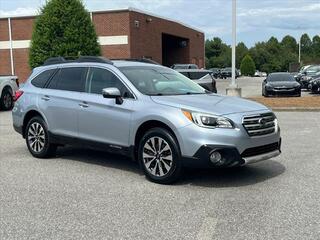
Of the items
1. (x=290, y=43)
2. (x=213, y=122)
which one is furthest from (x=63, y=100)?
(x=290, y=43)

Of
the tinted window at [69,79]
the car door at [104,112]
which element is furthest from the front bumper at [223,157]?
the tinted window at [69,79]

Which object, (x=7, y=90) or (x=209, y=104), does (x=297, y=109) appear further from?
(x=209, y=104)

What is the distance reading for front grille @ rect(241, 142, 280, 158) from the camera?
6.48 m

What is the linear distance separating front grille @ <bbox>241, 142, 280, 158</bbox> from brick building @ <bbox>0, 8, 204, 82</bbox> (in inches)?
1188

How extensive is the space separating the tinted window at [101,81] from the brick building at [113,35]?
94.5 ft

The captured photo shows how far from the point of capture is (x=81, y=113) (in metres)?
7.79

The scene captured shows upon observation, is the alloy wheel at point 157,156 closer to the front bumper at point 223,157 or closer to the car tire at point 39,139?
the front bumper at point 223,157

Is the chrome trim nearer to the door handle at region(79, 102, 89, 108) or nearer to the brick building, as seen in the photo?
the door handle at region(79, 102, 89, 108)

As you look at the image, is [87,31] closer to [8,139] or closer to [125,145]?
[8,139]

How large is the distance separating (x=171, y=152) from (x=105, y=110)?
1390mm

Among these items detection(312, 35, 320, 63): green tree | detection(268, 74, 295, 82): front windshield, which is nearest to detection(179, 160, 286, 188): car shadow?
detection(268, 74, 295, 82): front windshield

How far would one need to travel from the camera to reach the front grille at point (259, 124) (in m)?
6.51

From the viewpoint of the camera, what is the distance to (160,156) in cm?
672

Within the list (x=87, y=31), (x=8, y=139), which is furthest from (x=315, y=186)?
(x=87, y=31)
